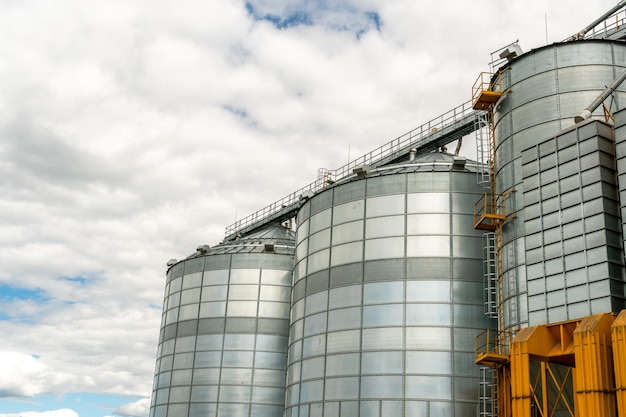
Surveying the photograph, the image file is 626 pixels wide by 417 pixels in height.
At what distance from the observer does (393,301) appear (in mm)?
34188

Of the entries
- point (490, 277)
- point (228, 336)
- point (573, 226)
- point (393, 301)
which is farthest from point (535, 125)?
point (228, 336)

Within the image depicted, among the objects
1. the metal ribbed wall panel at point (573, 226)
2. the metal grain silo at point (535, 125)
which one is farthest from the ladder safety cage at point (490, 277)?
the metal ribbed wall panel at point (573, 226)

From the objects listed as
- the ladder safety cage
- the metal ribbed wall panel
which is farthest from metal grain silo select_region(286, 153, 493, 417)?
the metal ribbed wall panel

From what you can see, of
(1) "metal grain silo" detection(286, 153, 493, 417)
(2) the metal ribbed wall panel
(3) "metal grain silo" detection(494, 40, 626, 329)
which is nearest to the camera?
(2) the metal ribbed wall panel

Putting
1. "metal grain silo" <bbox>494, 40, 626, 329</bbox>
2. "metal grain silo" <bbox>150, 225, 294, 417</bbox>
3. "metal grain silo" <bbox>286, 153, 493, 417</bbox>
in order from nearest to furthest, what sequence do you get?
"metal grain silo" <bbox>494, 40, 626, 329</bbox> < "metal grain silo" <bbox>286, 153, 493, 417</bbox> < "metal grain silo" <bbox>150, 225, 294, 417</bbox>

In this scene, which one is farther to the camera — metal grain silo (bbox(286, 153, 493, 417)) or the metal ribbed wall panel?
metal grain silo (bbox(286, 153, 493, 417))

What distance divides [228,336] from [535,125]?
25414 millimetres

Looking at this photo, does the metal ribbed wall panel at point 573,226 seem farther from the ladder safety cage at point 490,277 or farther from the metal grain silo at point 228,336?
the metal grain silo at point 228,336

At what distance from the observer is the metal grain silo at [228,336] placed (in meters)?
45.8

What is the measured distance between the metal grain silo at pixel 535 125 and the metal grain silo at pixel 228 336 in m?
20.2

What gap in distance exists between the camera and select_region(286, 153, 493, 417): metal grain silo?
32.7 metres

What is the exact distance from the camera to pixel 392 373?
3291 centimetres

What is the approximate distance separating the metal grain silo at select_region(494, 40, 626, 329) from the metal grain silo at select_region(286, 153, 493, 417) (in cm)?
380

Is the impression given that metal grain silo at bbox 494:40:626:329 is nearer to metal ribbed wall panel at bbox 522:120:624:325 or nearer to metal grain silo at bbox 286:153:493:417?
metal ribbed wall panel at bbox 522:120:624:325
